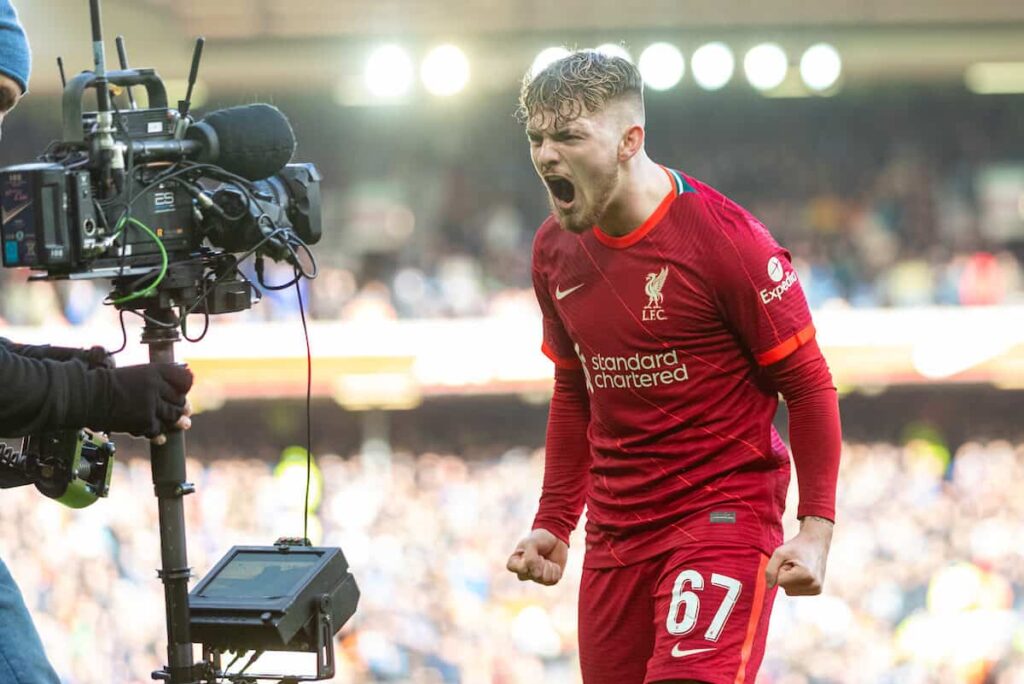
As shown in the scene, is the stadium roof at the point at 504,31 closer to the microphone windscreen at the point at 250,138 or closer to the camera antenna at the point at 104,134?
the microphone windscreen at the point at 250,138

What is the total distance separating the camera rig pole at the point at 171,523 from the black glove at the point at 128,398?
15 centimetres

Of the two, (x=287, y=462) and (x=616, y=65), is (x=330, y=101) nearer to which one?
(x=287, y=462)

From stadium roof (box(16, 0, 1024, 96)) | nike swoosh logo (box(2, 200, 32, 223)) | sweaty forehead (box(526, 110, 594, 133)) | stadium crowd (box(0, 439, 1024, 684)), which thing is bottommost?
stadium crowd (box(0, 439, 1024, 684))

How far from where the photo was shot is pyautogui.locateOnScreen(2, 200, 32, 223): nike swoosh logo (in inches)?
96.8

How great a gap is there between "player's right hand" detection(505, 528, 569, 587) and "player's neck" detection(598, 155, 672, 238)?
26.3 inches

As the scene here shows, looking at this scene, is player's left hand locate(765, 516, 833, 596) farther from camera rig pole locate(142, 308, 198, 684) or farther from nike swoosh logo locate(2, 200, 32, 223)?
nike swoosh logo locate(2, 200, 32, 223)

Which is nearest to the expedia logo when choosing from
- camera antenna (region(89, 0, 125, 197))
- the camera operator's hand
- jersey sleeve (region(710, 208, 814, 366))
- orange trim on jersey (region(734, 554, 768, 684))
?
jersey sleeve (region(710, 208, 814, 366))

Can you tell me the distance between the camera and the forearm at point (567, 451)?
10.2ft

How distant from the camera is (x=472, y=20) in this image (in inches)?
469

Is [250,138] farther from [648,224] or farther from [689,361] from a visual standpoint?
[689,361]

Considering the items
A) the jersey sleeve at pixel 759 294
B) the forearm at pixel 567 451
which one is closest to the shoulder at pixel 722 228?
the jersey sleeve at pixel 759 294

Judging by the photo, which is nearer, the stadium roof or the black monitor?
the black monitor

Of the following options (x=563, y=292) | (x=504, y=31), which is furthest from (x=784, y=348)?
(x=504, y=31)

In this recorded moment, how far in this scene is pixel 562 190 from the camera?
2.76 metres
